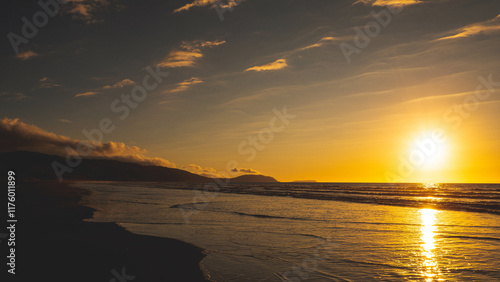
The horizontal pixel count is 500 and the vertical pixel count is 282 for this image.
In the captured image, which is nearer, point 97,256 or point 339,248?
point 97,256

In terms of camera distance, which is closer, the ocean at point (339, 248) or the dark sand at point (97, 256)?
the dark sand at point (97, 256)

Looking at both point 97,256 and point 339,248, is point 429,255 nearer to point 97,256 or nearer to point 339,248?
point 339,248

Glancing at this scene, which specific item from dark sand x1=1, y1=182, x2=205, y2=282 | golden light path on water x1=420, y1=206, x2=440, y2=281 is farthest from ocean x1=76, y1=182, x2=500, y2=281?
dark sand x1=1, y1=182, x2=205, y2=282

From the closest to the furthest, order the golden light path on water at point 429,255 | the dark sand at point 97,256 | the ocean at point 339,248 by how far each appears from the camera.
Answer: the dark sand at point 97,256 → the golden light path on water at point 429,255 → the ocean at point 339,248

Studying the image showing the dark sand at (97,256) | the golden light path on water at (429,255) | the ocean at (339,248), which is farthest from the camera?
the ocean at (339,248)

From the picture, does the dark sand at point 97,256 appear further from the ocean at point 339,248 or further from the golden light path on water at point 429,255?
the golden light path on water at point 429,255

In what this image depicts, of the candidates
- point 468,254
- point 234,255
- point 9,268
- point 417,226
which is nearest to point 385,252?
point 468,254

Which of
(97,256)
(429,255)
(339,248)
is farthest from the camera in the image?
(339,248)

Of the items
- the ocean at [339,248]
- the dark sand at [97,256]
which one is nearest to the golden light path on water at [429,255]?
the ocean at [339,248]

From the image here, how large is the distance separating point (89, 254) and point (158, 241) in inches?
108

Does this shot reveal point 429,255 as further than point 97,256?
Yes

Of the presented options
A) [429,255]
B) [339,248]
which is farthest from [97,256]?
[429,255]

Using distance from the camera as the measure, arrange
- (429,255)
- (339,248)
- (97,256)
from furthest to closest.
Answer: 1. (339,248)
2. (429,255)
3. (97,256)

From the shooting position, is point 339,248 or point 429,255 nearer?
point 429,255
